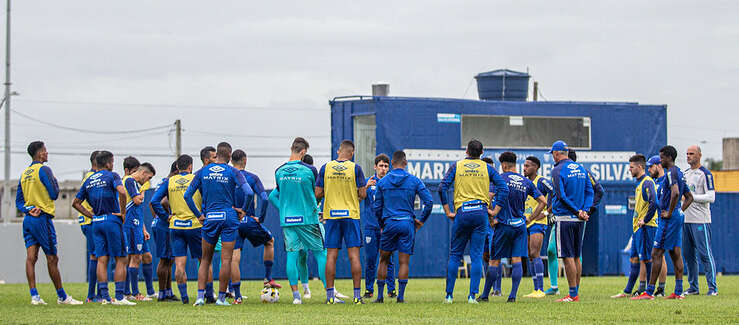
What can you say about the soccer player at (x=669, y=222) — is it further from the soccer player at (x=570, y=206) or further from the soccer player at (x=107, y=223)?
the soccer player at (x=107, y=223)

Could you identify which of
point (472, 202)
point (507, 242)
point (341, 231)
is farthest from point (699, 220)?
point (341, 231)

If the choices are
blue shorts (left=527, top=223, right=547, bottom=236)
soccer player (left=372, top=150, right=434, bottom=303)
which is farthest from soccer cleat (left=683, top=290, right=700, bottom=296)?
soccer player (left=372, top=150, right=434, bottom=303)

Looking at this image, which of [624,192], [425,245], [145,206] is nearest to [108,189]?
[145,206]

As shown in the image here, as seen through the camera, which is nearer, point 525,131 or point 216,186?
point 216,186

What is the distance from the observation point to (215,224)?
13148 millimetres

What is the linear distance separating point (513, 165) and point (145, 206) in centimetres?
1326

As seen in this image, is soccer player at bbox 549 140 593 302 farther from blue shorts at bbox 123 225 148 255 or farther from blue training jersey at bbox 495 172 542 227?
blue shorts at bbox 123 225 148 255

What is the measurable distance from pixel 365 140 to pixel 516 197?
1225 cm

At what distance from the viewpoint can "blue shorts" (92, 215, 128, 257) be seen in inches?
538

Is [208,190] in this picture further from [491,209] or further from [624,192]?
[624,192]

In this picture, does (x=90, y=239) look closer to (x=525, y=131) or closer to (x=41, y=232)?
(x=41, y=232)

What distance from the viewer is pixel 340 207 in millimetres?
13391

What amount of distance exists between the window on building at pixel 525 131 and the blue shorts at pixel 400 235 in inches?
527

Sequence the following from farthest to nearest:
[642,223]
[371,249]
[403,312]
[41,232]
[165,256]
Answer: [371,249]
[642,223]
[165,256]
[41,232]
[403,312]
